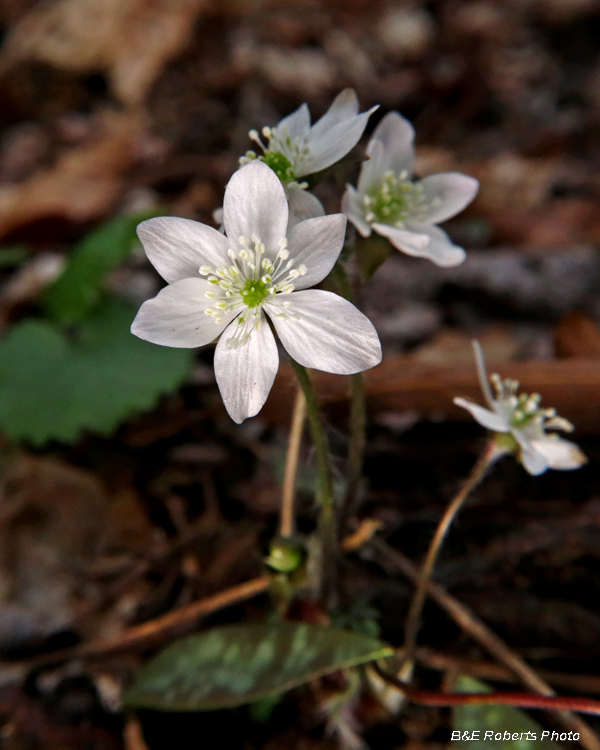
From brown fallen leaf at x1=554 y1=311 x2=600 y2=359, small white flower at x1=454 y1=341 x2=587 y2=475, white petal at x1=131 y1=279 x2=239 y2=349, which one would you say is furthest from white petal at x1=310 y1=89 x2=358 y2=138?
brown fallen leaf at x1=554 y1=311 x2=600 y2=359

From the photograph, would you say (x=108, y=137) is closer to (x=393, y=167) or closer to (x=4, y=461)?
(x=4, y=461)

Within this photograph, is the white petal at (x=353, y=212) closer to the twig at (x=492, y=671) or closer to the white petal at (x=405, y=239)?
the white petal at (x=405, y=239)

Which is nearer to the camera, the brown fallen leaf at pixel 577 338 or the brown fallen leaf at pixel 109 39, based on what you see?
the brown fallen leaf at pixel 577 338

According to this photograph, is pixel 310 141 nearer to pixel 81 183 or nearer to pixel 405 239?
pixel 405 239

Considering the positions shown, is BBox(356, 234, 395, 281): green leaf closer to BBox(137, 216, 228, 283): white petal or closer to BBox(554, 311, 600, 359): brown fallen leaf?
BBox(137, 216, 228, 283): white petal

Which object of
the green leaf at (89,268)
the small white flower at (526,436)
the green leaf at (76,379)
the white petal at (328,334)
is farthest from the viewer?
the green leaf at (89,268)

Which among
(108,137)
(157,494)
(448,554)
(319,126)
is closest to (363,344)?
(319,126)

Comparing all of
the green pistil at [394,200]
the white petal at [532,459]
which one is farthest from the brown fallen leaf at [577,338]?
the green pistil at [394,200]
